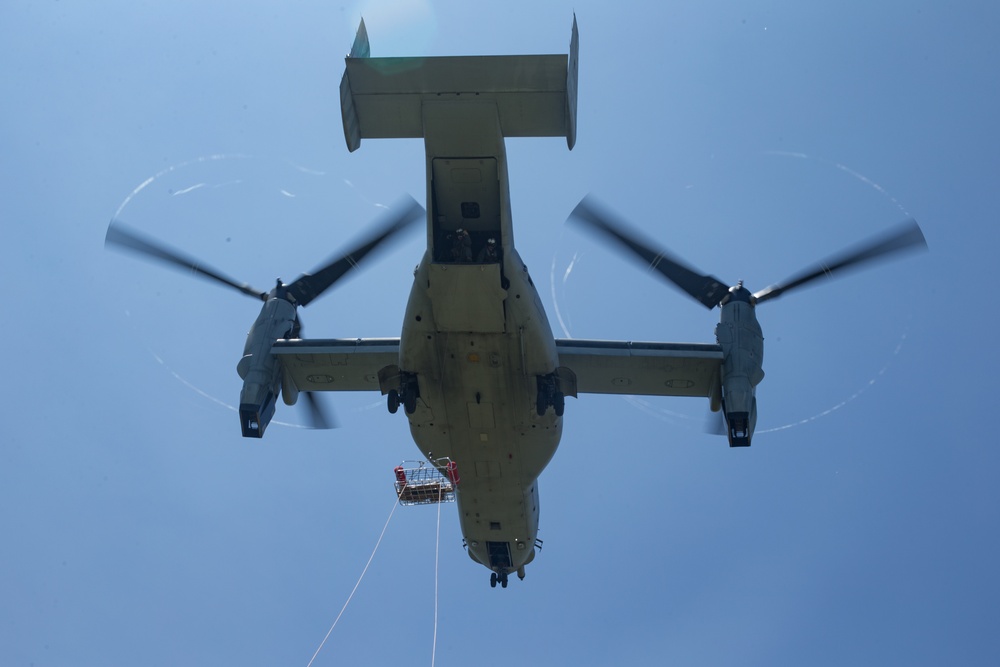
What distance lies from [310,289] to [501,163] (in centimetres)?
677

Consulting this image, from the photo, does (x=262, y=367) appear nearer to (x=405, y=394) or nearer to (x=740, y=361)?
(x=405, y=394)

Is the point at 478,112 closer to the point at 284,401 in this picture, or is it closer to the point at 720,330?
the point at 720,330

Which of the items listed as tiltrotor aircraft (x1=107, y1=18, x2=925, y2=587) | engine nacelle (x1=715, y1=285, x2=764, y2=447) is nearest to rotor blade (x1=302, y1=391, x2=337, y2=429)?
tiltrotor aircraft (x1=107, y1=18, x2=925, y2=587)

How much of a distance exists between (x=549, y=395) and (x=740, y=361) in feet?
12.7

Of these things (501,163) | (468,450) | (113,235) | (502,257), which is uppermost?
(113,235)

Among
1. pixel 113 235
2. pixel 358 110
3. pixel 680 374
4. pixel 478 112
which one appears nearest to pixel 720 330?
pixel 680 374

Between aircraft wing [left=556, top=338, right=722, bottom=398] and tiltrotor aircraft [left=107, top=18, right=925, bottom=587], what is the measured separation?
3 centimetres

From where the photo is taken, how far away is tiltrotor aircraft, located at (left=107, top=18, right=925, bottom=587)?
47.1 ft

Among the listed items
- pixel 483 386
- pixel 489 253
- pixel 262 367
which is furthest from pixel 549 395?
pixel 262 367

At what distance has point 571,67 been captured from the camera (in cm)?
1467

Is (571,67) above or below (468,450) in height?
above

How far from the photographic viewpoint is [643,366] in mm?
19328

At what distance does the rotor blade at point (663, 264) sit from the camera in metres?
18.0

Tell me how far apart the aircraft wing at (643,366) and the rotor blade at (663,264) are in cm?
111
